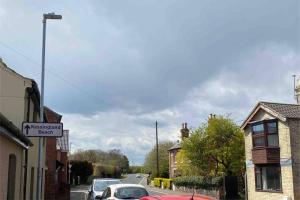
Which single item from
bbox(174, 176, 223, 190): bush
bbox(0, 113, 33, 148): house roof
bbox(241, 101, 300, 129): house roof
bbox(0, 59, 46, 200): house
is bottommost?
bbox(174, 176, 223, 190): bush

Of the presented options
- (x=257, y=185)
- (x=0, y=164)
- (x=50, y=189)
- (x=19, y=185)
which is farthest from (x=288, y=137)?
(x=0, y=164)

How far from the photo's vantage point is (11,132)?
37.2 feet

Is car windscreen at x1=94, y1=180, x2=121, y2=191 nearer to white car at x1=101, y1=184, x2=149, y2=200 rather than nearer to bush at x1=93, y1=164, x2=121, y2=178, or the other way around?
white car at x1=101, y1=184, x2=149, y2=200

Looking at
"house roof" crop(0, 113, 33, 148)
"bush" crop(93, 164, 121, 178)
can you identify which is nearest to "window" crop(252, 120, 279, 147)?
"house roof" crop(0, 113, 33, 148)

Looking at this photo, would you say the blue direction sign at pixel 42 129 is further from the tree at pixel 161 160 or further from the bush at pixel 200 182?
the tree at pixel 161 160

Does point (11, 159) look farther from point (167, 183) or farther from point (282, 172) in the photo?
point (167, 183)

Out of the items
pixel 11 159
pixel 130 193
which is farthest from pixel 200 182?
pixel 11 159

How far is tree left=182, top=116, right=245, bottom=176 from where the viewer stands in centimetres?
4625

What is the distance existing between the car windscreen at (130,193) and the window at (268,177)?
19.6 m

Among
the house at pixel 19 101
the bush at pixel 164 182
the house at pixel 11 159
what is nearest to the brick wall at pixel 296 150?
the house at pixel 19 101

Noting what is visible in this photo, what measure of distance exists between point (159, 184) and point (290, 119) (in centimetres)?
4220

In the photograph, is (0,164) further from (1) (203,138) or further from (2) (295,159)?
(1) (203,138)

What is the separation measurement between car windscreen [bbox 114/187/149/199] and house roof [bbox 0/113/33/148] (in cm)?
431

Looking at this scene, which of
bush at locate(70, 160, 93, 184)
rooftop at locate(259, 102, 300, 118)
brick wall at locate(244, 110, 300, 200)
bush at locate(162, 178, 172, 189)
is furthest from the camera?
bush at locate(70, 160, 93, 184)
